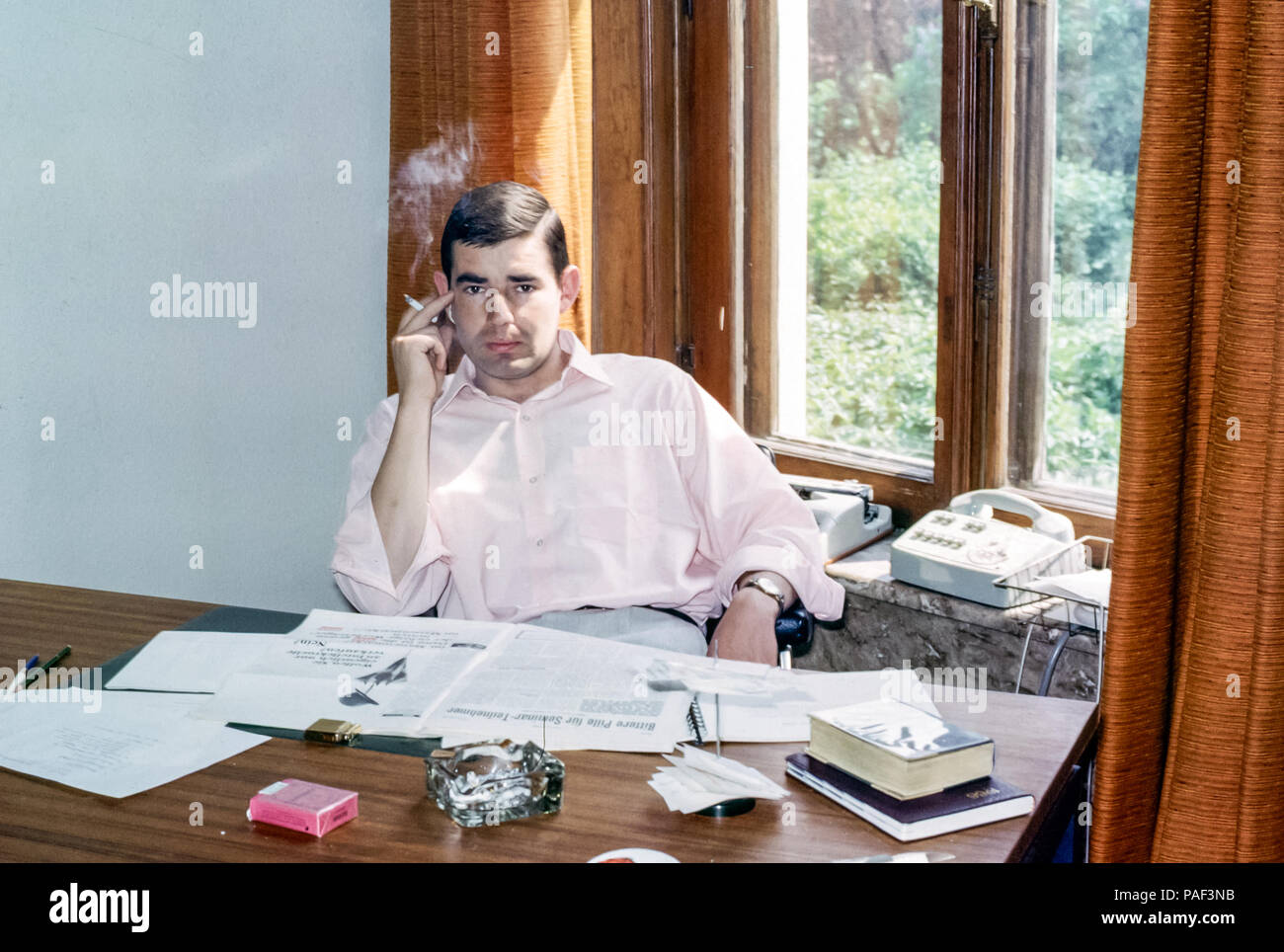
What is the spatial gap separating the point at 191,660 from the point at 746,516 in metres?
0.89

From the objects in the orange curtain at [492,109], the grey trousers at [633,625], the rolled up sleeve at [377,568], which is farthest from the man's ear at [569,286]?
the grey trousers at [633,625]

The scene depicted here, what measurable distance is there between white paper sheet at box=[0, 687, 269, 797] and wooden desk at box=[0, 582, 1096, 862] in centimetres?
2

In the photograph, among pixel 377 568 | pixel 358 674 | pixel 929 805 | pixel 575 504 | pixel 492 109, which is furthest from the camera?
pixel 492 109

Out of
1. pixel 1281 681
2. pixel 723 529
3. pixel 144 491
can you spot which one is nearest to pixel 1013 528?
pixel 723 529

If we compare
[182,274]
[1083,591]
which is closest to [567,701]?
[1083,591]

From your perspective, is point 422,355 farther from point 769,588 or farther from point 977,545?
point 977,545

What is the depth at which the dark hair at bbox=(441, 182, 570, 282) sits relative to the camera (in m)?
2.00

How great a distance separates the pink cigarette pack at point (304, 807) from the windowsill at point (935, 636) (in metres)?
1.21

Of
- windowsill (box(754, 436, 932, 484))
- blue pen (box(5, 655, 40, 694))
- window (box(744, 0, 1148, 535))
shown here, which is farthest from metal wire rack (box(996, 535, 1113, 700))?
blue pen (box(5, 655, 40, 694))

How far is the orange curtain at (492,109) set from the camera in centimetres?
241

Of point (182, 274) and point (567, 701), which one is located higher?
point (182, 274)

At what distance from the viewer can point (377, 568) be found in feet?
6.27

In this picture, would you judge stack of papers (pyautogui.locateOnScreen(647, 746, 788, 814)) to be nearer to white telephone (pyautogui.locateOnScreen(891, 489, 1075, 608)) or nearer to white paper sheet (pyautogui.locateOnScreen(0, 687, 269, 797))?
white paper sheet (pyautogui.locateOnScreen(0, 687, 269, 797))
